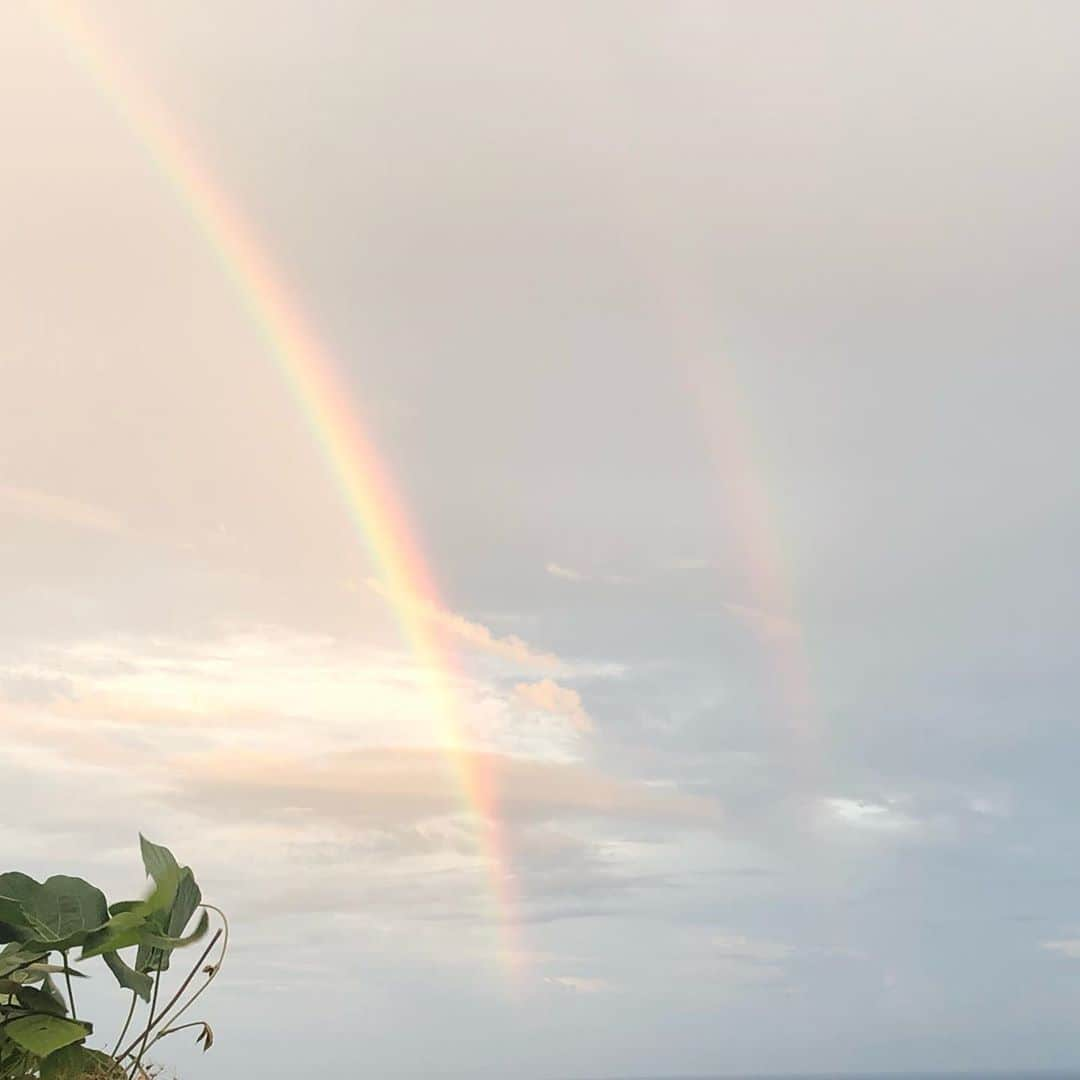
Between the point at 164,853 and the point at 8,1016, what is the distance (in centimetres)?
59

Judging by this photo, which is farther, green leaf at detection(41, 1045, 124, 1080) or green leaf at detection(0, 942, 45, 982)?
green leaf at detection(0, 942, 45, 982)

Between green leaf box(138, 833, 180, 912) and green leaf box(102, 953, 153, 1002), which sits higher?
green leaf box(138, 833, 180, 912)

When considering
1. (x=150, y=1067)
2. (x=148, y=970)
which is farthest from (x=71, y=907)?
(x=150, y=1067)

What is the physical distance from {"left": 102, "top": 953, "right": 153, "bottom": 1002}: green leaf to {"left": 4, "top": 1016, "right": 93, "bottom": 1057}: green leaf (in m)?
0.12

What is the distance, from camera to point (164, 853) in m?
2.73

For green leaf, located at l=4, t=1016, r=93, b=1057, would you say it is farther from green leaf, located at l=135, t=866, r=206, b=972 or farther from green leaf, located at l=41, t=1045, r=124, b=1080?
green leaf, located at l=135, t=866, r=206, b=972

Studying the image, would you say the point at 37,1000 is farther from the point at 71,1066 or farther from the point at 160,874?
the point at 160,874

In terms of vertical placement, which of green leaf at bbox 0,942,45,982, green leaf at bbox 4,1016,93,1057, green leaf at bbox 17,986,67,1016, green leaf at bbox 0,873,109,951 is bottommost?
green leaf at bbox 4,1016,93,1057

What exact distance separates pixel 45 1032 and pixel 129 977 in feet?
0.68

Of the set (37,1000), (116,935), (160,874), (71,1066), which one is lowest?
(71,1066)

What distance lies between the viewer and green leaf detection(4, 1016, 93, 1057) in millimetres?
2615

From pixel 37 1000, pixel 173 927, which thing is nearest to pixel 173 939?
pixel 173 927

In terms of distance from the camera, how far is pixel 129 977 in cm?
280

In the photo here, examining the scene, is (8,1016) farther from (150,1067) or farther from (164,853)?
(164,853)
